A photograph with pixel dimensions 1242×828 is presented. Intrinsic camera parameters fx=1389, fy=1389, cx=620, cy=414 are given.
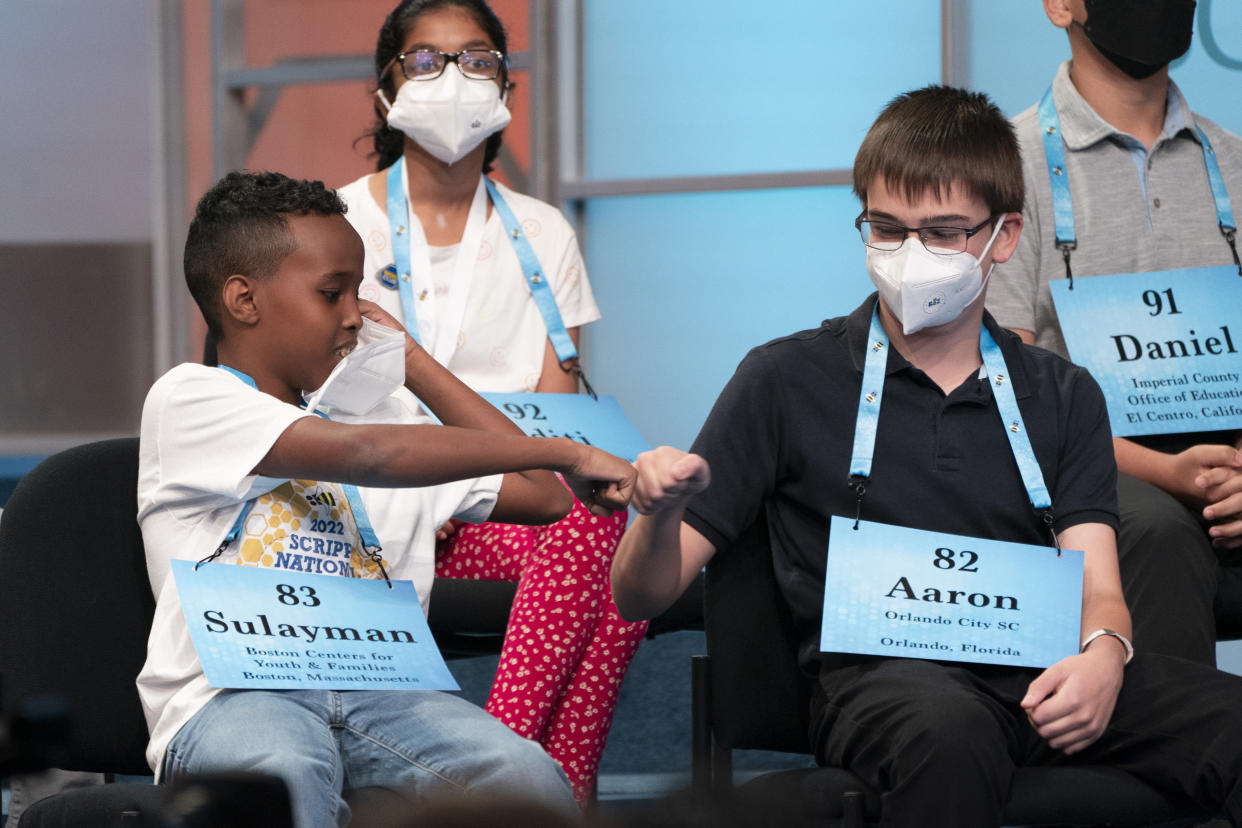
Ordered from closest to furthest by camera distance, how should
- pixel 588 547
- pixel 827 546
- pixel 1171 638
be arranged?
pixel 827 546
pixel 1171 638
pixel 588 547

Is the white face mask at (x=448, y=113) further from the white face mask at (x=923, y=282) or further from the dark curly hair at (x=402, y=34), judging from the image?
the white face mask at (x=923, y=282)

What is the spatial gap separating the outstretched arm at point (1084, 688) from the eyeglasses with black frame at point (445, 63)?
5.37 feet

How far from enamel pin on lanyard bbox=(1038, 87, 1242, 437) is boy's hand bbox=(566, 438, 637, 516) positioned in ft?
3.51

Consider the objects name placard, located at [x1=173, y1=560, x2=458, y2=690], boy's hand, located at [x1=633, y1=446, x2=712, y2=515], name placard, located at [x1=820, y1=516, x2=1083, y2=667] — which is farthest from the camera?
name placard, located at [x1=820, y1=516, x2=1083, y2=667]

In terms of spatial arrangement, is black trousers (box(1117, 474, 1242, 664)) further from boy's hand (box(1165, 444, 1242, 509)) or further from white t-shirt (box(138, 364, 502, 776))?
white t-shirt (box(138, 364, 502, 776))

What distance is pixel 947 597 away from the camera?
1803 mm

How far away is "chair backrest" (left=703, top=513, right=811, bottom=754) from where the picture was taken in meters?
1.90

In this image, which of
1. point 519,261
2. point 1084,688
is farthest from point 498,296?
point 1084,688

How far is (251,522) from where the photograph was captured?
70.6 inches

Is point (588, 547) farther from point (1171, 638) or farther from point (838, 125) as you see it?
point (838, 125)

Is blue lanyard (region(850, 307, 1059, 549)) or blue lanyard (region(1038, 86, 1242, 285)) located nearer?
blue lanyard (region(850, 307, 1059, 549))

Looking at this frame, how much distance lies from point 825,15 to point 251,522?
2994mm

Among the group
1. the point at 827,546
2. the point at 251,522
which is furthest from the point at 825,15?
the point at 251,522

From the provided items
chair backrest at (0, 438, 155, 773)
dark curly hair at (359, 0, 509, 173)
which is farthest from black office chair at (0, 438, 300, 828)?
dark curly hair at (359, 0, 509, 173)
